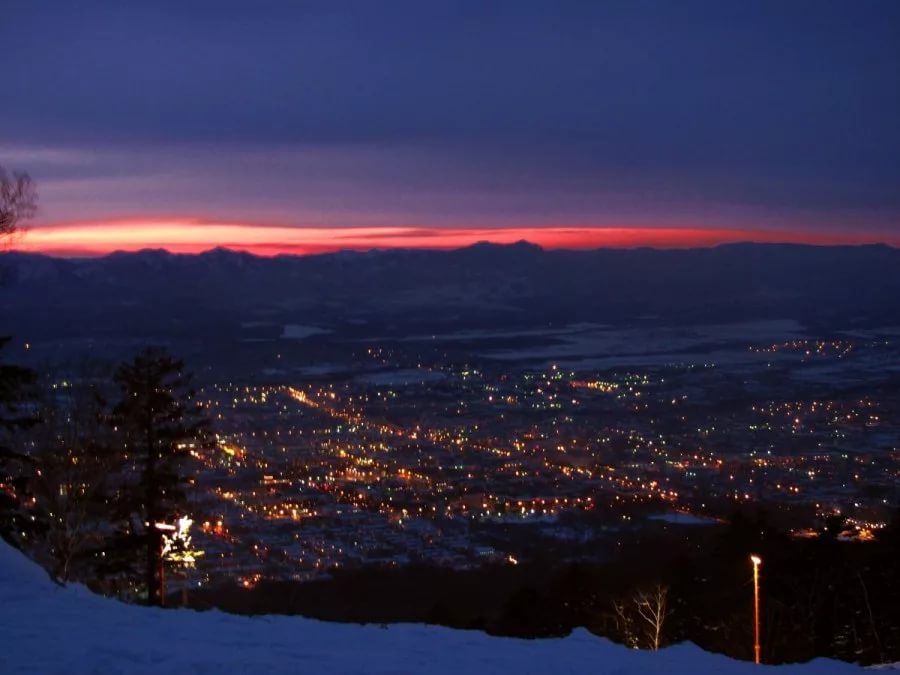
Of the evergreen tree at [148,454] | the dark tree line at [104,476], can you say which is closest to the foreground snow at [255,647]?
the dark tree line at [104,476]

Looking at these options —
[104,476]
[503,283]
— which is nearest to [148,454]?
[104,476]

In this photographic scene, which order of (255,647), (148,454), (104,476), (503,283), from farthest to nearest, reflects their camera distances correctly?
(503,283), (148,454), (104,476), (255,647)

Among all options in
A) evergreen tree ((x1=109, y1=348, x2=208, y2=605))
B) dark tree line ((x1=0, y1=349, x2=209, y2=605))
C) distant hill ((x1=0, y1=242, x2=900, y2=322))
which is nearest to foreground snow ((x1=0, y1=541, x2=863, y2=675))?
dark tree line ((x1=0, y1=349, x2=209, y2=605))

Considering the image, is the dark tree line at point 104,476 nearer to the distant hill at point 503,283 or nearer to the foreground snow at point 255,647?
the foreground snow at point 255,647

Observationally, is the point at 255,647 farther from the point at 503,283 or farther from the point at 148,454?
the point at 503,283

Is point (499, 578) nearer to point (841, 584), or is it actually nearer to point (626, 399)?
point (841, 584)

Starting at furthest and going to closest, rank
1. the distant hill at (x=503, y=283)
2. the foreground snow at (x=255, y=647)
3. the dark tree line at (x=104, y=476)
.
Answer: the distant hill at (x=503, y=283), the dark tree line at (x=104, y=476), the foreground snow at (x=255, y=647)

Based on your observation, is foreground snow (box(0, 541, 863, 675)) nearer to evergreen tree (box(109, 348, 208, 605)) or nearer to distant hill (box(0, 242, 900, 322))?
evergreen tree (box(109, 348, 208, 605))
